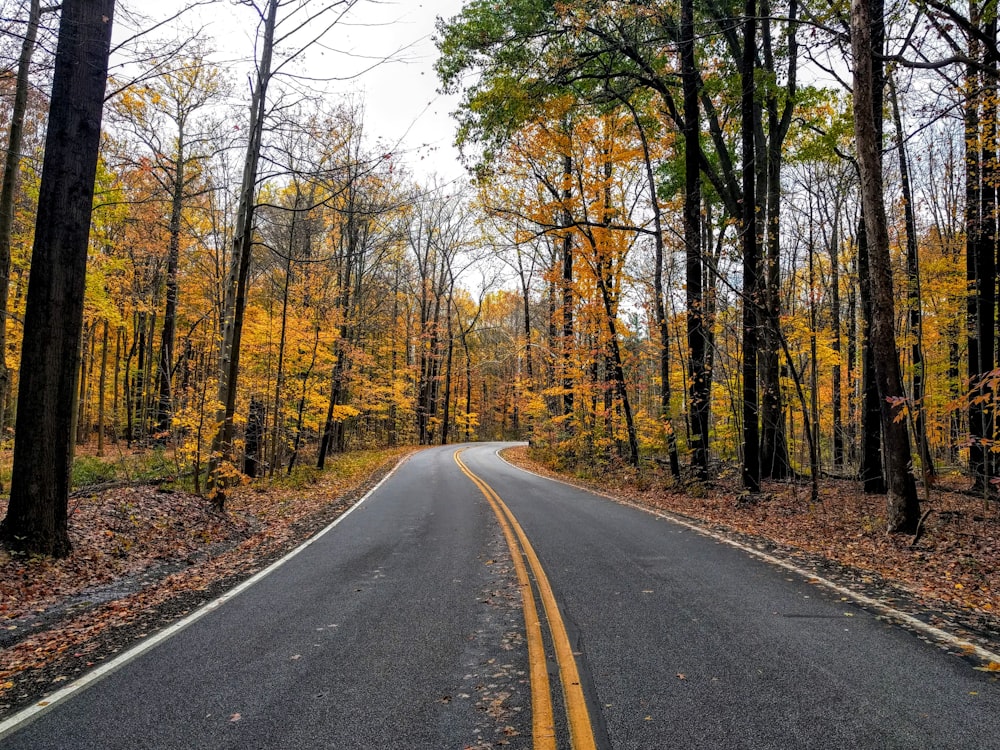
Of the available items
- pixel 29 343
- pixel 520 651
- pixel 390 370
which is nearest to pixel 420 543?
pixel 520 651

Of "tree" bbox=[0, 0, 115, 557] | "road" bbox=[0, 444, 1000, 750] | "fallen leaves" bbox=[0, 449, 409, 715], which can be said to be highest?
"tree" bbox=[0, 0, 115, 557]

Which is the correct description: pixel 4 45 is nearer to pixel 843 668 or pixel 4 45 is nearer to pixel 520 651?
pixel 520 651

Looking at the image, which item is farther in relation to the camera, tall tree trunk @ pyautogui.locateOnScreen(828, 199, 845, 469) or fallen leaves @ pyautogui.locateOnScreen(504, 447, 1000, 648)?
tall tree trunk @ pyautogui.locateOnScreen(828, 199, 845, 469)

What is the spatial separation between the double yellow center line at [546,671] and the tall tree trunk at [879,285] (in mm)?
5787

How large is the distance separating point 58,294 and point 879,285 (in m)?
11.2

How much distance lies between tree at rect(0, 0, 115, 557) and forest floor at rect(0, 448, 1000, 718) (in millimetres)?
665

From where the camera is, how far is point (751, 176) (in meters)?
12.6

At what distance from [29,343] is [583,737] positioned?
7.46m

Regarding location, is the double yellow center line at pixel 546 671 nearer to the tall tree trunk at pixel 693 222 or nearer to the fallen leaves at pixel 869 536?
the fallen leaves at pixel 869 536

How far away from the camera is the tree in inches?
264

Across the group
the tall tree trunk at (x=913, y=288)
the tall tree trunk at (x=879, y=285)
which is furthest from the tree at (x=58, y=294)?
the tall tree trunk at (x=913, y=288)

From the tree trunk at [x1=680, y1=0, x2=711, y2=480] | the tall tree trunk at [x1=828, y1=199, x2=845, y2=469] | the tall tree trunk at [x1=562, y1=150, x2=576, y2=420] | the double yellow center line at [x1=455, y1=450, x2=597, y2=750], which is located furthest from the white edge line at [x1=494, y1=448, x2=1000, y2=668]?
the tall tree trunk at [x1=562, y1=150, x2=576, y2=420]

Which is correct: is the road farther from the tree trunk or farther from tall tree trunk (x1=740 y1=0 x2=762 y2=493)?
the tree trunk

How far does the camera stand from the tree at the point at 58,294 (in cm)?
670
